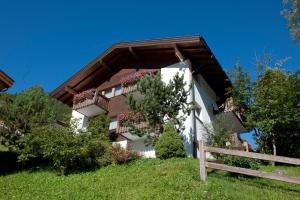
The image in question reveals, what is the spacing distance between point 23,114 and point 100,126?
5010mm

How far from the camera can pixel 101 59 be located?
27656mm

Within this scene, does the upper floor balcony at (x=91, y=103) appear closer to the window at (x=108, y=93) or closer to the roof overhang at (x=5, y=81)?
the window at (x=108, y=93)

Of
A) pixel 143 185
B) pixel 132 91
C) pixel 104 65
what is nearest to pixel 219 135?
pixel 132 91

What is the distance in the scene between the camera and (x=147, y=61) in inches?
1043

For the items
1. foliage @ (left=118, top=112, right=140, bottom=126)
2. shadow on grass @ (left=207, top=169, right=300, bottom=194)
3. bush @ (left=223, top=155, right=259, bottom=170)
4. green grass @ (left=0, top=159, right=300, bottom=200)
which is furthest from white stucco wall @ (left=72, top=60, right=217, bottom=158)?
shadow on grass @ (left=207, top=169, right=300, bottom=194)

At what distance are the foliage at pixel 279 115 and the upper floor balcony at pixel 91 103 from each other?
10731 millimetres

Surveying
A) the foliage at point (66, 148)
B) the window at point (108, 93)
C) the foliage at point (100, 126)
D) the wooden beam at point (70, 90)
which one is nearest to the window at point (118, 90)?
the window at point (108, 93)

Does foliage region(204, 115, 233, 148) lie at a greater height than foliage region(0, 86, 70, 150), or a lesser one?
lesser

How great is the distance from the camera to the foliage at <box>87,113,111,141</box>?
22.1 meters

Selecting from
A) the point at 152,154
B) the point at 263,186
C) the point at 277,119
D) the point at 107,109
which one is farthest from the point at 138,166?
the point at 277,119

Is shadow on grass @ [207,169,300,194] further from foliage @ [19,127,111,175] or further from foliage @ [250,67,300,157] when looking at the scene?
foliage @ [250,67,300,157]

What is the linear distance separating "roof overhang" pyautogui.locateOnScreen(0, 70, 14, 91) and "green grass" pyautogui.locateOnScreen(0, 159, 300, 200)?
184 inches

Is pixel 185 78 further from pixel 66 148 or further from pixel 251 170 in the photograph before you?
pixel 251 170

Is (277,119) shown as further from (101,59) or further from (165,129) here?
(101,59)
